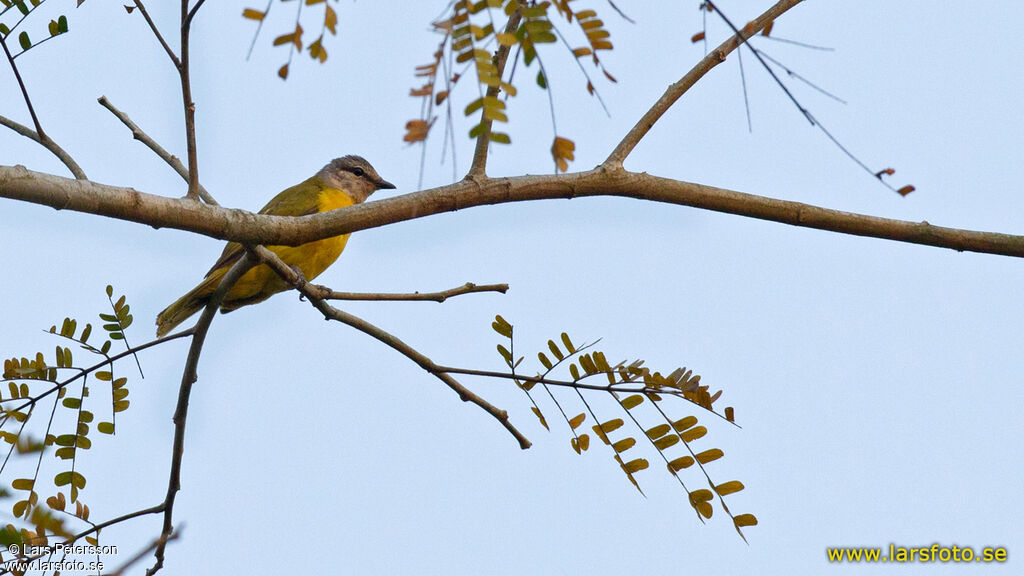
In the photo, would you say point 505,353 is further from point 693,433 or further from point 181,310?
point 181,310

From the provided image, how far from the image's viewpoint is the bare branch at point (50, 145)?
3.14 meters

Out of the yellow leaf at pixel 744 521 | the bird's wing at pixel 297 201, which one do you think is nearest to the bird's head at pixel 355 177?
the bird's wing at pixel 297 201

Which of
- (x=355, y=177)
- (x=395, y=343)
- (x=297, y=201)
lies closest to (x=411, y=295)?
(x=395, y=343)

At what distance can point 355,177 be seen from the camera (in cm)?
786

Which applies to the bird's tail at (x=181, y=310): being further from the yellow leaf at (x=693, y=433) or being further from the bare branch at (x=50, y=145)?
the yellow leaf at (x=693, y=433)

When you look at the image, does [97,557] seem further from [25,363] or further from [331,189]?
[331,189]

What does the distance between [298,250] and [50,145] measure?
2.67 m

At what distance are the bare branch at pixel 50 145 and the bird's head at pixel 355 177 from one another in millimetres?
4182

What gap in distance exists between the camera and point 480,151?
10.3ft

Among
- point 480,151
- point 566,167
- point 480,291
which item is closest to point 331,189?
point 480,291

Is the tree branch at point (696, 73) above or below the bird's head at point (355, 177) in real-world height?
below

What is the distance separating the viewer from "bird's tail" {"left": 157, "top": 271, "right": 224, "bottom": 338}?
5.37m

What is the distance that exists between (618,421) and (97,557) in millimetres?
1740

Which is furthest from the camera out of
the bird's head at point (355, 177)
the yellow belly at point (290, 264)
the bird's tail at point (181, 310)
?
the bird's head at point (355, 177)
